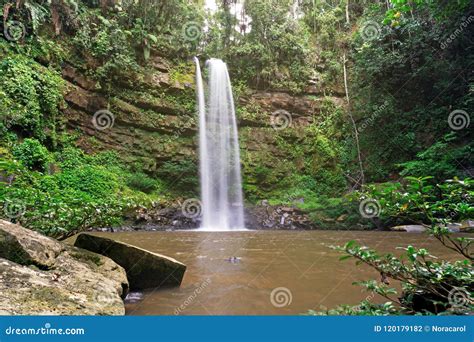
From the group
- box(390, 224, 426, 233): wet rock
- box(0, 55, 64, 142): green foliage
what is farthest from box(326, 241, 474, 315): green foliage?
box(0, 55, 64, 142): green foliage

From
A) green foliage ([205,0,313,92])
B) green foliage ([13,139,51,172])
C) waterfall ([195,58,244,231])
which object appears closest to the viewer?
green foliage ([13,139,51,172])

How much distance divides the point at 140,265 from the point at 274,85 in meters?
19.2

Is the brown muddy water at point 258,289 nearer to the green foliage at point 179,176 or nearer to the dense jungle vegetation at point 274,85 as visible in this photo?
the dense jungle vegetation at point 274,85

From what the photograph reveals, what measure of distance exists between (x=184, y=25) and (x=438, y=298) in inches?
860

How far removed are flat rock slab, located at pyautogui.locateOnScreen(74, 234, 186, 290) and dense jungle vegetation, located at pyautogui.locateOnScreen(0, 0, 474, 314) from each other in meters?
5.90

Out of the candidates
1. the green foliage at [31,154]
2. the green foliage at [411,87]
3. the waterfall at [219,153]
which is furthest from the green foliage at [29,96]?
the green foliage at [411,87]

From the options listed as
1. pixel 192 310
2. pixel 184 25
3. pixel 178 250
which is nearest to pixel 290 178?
pixel 184 25

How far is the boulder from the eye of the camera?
7.26 feet

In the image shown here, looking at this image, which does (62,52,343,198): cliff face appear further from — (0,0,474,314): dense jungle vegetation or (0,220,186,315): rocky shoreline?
(0,220,186,315): rocky shoreline

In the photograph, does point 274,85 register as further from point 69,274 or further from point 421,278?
point 421,278

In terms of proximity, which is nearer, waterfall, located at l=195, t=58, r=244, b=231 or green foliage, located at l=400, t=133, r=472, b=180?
green foliage, located at l=400, t=133, r=472, b=180

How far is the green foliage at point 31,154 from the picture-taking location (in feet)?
38.5

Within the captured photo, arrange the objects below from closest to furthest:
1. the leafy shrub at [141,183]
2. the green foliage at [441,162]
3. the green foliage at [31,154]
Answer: the green foliage at [31,154]
the green foliage at [441,162]
the leafy shrub at [141,183]

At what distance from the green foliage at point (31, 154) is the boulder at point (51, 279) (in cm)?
1010
